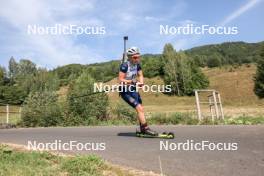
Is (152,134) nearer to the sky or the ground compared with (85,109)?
nearer to the ground

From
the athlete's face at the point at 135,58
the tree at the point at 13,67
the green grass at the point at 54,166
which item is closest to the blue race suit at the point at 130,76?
the athlete's face at the point at 135,58

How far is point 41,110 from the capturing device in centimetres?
1852

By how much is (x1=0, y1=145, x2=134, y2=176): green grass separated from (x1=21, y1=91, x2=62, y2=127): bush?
10849 millimetres

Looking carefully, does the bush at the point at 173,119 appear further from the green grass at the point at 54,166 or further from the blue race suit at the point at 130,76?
the green grass at the point at 54,166

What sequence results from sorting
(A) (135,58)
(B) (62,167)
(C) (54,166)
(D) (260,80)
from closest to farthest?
(B) (62,167) < (C) (54,166) < (A) (135,58) < (D) (260,80)

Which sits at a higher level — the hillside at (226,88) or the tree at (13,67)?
the tree at (13,67)

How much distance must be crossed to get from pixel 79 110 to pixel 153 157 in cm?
1086

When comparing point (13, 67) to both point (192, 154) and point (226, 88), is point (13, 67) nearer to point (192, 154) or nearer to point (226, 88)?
point (226, 88)

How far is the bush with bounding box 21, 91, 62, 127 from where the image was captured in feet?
59.5

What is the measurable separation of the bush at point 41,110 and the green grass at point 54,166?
35.6 ft

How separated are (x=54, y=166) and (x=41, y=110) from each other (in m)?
12.2

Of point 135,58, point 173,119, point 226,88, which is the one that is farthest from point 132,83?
point 226,88

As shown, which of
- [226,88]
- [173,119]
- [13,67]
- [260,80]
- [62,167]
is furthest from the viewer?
[13,67]

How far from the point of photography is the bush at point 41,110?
1814 cm
